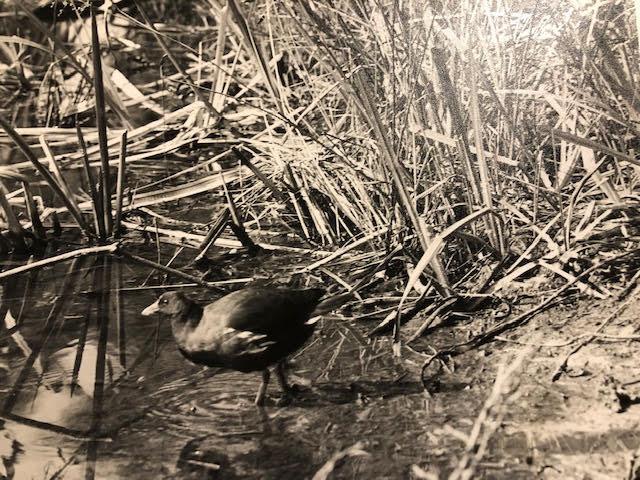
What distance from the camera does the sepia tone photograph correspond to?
106 inches

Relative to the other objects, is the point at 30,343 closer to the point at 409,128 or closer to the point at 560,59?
the point at 409,128

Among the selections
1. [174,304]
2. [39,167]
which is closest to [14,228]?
[39,167]

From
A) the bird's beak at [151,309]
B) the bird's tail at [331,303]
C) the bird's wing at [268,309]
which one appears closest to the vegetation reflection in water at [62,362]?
the bird's beak at [151,309]

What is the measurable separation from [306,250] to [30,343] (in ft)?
4.01

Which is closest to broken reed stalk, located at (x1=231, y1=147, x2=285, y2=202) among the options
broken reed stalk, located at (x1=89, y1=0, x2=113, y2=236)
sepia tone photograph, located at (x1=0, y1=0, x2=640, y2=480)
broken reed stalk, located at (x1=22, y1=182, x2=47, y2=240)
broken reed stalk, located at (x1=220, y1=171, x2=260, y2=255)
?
sepia tone photograph, located at (x1=0, y1=0, x2=640, y2=480)

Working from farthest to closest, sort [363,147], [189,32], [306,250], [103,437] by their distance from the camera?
[189,32], [306,250], [363,147], [103,437]

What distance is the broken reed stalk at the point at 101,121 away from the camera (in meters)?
3.73

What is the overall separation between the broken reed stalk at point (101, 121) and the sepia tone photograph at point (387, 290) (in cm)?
2

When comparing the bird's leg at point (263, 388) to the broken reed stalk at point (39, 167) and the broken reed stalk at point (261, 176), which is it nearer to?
the broken reed stalk at point (39, 167)

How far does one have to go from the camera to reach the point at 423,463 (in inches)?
98.7

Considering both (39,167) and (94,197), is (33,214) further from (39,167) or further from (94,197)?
(39,167)

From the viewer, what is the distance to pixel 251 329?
3027 mm

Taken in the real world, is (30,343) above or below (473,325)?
above

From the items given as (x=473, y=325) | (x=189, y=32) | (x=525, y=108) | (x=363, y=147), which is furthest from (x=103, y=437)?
(x=189, y=32)
